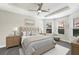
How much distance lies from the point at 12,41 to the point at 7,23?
0.51 m

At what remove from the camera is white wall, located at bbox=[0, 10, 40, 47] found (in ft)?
5.80

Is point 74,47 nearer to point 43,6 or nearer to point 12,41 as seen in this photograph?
point 43,6

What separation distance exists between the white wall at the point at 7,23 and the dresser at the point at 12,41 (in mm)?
106

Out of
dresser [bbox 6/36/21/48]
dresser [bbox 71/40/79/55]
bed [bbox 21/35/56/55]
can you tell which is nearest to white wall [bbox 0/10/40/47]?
dresser [bbox 6/36/21/48]

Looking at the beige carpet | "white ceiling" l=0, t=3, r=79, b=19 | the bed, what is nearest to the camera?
"white ceiling" l=0, t=3, r=79, b=19

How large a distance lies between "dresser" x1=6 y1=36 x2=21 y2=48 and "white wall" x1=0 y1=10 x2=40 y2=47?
11 centimetres

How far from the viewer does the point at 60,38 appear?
75.1 inches

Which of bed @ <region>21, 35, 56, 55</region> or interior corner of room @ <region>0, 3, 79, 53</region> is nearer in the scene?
interior corner of room @ <region>0, 3, 79, 53</region>

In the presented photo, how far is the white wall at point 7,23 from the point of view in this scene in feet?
5.80

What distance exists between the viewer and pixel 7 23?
181cm

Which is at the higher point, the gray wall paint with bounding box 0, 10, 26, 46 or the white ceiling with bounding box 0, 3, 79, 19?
the white ceiling with bounding box 0, 3, 79, 19

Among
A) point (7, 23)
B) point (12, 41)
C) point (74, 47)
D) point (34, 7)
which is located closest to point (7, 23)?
point (7, 23)

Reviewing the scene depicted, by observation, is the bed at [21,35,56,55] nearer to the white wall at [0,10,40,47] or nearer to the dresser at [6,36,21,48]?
the dresser at [6,36,21,48]

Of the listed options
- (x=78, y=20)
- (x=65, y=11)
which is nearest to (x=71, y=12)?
(x=65, y=11)
